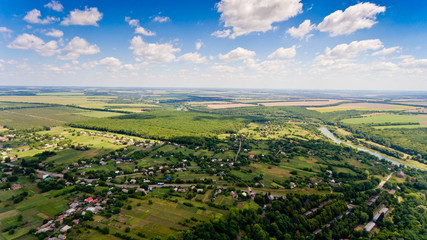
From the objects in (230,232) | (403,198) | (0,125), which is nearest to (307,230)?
(230,232)

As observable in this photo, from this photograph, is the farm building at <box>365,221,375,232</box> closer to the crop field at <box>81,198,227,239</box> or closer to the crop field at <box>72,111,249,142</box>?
the crop field at <box>81,198,227,239</box>

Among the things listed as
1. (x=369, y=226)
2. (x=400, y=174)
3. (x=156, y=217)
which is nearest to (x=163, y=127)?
(x=156, y=217)

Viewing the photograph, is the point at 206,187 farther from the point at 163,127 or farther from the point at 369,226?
the point at 163,127

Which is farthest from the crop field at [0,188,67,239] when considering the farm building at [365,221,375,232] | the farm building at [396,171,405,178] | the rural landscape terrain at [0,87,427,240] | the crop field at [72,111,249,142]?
the farm building at [396,171,405,178]

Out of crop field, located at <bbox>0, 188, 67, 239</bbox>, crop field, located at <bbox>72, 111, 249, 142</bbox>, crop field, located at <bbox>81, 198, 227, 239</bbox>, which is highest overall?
crop field, located at <bbox>72, 111, 249, 142</bbox>

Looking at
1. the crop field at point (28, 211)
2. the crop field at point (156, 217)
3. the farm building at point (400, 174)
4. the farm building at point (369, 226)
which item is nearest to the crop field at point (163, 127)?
the crop field at point (156, 217)

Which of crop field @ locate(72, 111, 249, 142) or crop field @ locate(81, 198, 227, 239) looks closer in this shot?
crop field @ locate(81, 198, 227, 239)

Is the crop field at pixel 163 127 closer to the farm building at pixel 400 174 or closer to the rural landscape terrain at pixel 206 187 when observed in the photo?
the rural landscape terrain at pixel 206 187

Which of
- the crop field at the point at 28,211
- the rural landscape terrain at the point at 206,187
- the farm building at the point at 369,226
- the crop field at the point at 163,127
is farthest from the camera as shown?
the crop field at the point at 163,127

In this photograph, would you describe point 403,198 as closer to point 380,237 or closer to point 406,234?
point 406,234

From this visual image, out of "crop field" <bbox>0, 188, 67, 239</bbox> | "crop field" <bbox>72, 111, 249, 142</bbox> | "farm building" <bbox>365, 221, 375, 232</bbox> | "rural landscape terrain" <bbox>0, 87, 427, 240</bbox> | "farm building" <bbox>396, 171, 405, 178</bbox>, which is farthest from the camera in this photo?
"crop field" <bbox>72, 111, 249, 142</bbox>

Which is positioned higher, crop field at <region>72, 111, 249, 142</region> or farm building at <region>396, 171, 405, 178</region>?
crop field at <region>72, 111, 249, 142</region>
